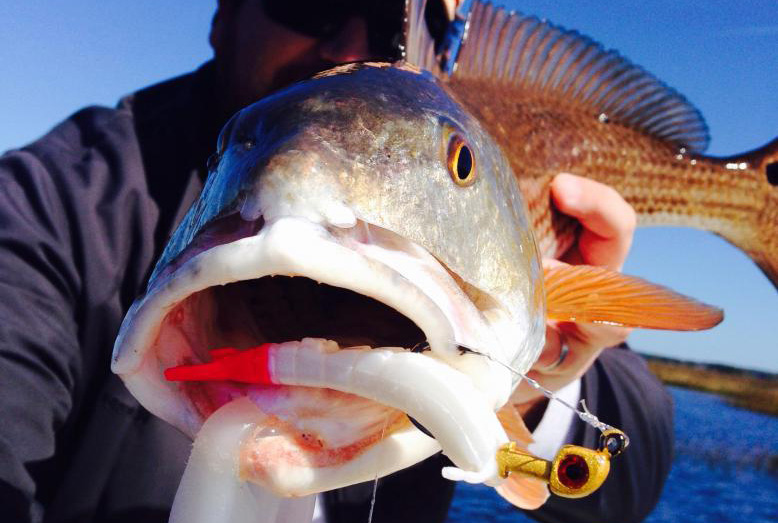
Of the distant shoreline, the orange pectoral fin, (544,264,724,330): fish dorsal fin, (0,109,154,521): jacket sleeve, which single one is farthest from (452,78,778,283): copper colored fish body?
the distant shoreline

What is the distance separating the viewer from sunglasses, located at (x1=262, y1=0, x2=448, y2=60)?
205 centimetres

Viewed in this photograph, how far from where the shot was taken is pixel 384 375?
0.65 m

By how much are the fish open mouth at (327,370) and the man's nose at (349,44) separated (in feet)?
5.00

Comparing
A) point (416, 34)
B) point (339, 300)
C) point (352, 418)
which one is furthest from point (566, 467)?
point (416, 34)

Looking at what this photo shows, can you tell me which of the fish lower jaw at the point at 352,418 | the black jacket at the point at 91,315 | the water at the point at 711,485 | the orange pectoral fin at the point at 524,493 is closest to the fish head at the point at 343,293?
the fish lower jaw at the point at 352,418

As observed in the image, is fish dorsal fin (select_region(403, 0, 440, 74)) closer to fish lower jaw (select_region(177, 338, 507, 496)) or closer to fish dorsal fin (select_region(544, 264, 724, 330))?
fish dorsal fin (select_region(544, 264, 724, 330))

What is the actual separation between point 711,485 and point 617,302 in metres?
12.0

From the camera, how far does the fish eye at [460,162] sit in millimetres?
883

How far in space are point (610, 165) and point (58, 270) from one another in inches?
67.9

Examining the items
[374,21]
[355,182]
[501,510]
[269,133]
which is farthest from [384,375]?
[501,510]

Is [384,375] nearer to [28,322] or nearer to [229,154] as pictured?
[229,154]

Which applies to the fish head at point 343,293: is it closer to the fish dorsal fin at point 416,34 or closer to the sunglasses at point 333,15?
the fish dorsal fin at point 416,34

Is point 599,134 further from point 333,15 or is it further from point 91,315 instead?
point 91,315

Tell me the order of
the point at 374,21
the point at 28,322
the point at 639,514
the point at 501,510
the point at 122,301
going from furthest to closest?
the point at 501,510, the point at 639,514, the point at 374,21, the point at 122,301, the point at 28,322
